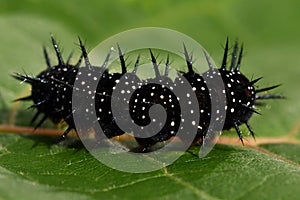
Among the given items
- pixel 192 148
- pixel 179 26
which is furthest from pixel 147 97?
pixel 179 26

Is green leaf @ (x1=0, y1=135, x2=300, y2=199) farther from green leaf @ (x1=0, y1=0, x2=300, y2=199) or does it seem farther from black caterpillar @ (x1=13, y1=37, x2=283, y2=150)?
black caterpillar @ (x1=13, y1=37, x2=283, y2=150)

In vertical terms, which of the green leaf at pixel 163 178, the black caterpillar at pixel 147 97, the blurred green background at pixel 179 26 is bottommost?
the green leaf at pixel 163 178

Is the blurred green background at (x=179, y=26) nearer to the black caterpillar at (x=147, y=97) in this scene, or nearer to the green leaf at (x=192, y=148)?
the green leaf at (x=192, y=148)

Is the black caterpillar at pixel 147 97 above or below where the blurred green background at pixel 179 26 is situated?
below

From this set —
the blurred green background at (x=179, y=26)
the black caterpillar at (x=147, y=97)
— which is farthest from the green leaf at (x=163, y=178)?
Answer: the blurred green background at (x=179, y=26)

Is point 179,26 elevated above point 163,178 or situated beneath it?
elevated above

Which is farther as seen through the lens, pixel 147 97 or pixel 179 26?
pixel 179 26

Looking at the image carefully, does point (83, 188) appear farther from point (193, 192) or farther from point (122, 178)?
point (193, 192)

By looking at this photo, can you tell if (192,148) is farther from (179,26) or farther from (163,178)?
(179,26)

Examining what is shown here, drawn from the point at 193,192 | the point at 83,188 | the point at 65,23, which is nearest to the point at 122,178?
the point at 83,188
